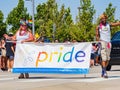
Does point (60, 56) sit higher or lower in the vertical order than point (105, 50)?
lower

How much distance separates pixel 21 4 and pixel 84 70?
1860 inches

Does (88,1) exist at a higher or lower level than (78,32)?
higher

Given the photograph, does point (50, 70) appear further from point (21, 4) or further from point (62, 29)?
point (21, 4)

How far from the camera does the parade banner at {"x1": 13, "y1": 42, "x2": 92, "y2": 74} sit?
12984 mm

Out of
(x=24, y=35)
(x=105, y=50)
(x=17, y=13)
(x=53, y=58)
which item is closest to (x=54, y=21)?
(x=17, y=13)

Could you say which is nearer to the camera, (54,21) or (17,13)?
(54,21)

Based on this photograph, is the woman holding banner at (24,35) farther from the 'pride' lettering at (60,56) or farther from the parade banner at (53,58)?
the 'pride' lettering at (60,56)

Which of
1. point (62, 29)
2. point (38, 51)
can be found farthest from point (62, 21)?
point (38, 51)

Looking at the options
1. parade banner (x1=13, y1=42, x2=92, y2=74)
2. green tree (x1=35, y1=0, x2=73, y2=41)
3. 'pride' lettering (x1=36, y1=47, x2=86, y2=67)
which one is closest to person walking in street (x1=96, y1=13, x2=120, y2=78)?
parade banner (x1=13, y1=42, x2=92, y2=74)

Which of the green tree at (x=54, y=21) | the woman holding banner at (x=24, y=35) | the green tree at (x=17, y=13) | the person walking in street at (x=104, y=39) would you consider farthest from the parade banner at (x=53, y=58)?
the green tree at (x=17, y=13)

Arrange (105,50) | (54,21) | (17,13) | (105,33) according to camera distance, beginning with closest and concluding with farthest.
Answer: (105,50), (105,33), (54,21), (17,13)

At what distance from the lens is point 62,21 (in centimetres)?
5347

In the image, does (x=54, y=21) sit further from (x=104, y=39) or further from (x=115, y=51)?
(x=104, y=39)

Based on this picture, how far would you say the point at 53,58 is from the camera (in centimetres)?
1314
